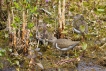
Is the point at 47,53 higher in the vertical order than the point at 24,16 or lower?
lower

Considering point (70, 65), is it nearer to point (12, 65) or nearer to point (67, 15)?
point (12, 65)

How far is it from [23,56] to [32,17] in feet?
2.72

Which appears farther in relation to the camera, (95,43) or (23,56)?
(95,43)

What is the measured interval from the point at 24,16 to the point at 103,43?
1.76 m

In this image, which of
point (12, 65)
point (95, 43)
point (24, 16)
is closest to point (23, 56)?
point (12, 65)

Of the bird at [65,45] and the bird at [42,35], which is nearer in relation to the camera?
the bird at [65,45]

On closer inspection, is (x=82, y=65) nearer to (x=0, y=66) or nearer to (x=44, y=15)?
(x=0, y=66)

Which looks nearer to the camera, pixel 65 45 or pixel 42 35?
pixel 65 45

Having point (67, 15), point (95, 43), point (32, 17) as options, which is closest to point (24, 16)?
point (32, 17)

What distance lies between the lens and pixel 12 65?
5172mm

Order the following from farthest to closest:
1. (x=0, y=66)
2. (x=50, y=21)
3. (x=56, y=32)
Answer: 1. (x=50, y=21)
2. (x=56, y=32)
3. (x=0, y=66)

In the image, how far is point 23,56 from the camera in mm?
5383

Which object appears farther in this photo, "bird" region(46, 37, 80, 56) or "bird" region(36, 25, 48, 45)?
"bird" region(36, 25, 48, 45)

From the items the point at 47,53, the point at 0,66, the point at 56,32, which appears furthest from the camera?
the point at 56,32
